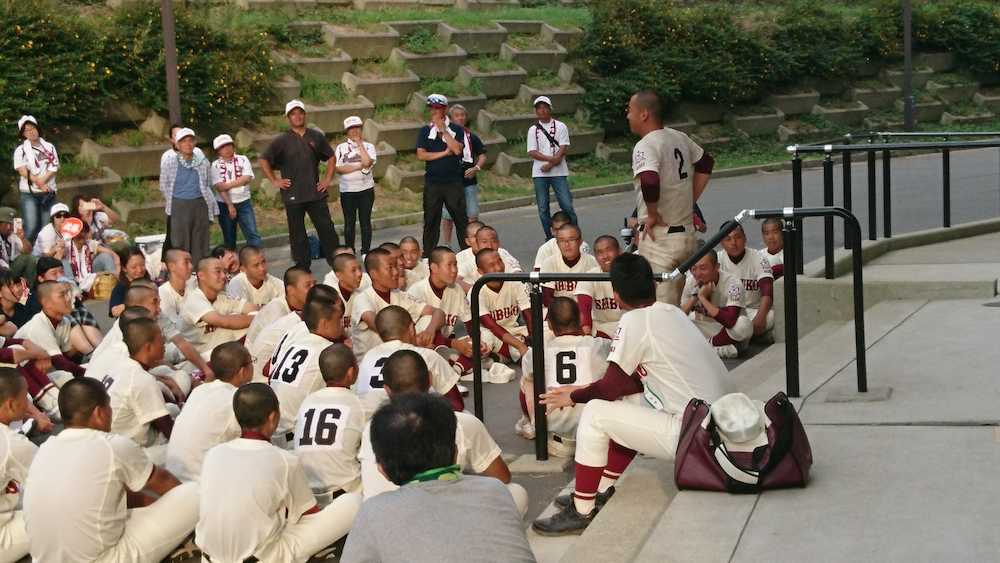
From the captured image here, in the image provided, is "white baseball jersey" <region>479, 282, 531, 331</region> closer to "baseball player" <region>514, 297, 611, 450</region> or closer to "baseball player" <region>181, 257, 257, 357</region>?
"baseball player" <region>181, 257, 257, 357</region>

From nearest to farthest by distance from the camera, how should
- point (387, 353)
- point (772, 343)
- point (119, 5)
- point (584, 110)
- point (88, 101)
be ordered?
1. point (387, 353)
2. point (772, 343)
3. point (88, 101)
4. point (119, 5)
5. point (584, 110)

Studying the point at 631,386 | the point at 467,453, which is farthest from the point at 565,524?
the point at 631,386

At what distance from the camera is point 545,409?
329 inches

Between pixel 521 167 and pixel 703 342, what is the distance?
61.0 feet

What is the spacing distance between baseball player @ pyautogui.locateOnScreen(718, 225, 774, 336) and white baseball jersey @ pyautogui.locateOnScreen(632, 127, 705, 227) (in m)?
1.91

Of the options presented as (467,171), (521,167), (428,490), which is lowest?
(521,167)

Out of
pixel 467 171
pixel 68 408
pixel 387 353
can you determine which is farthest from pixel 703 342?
pixel 467 171

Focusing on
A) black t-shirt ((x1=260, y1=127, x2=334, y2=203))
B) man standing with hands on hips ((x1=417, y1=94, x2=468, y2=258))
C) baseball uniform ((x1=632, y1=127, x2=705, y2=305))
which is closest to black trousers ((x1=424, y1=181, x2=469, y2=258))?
man standing with hands on hips ((x1=417, y1=94, x2=468, y2=258))

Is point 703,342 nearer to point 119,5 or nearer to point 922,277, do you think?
point 922,277

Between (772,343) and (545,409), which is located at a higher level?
(545,409)

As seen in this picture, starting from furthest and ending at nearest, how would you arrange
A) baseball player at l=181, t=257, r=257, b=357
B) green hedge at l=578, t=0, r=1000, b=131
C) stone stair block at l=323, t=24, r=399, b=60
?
green hedge at l=578, t=0, r=1000, b=131
stone stair block at l=323, t=24, r=399, b=60
baseball player at l=181, t=257, r=257, b=357

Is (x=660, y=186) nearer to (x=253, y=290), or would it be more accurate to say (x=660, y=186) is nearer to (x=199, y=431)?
(x=199, y=431)

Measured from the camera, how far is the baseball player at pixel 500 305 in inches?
479

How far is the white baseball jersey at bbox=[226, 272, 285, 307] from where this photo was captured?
1262 centimetres
